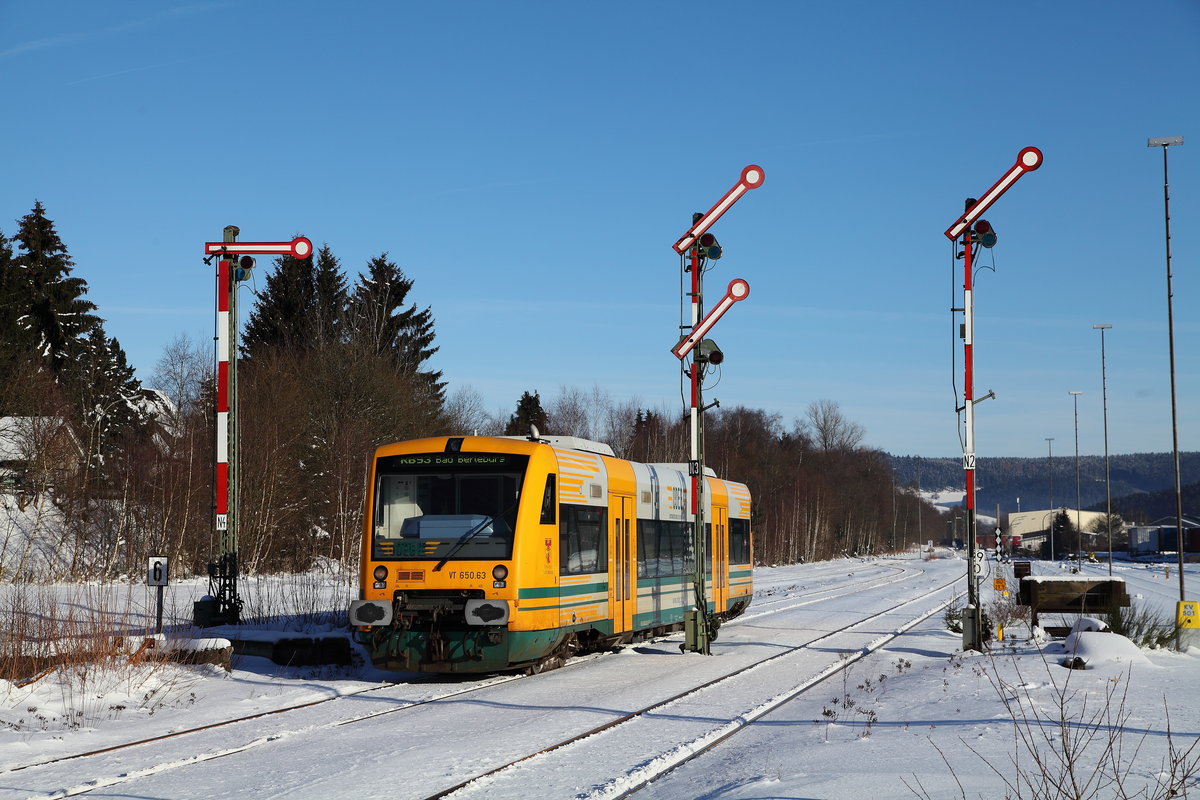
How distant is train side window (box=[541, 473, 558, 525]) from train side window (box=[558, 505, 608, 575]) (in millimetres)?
261

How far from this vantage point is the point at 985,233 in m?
18.8

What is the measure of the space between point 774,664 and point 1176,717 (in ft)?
24.2

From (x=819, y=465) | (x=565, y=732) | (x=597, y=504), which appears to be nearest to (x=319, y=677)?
(x=597, y=504)

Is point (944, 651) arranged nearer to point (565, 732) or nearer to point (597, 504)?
point (597, 504)

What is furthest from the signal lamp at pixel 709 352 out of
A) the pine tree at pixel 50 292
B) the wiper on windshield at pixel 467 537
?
the pine tree at pixel 50 292

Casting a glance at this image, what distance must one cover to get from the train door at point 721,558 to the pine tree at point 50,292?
39.2 metres

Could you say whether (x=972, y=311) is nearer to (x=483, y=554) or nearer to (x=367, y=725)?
(x=483, y=554)

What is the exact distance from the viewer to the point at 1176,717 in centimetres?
1127

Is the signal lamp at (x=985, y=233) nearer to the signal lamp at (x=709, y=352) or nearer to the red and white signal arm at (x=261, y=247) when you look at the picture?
the signal lamp at (x=709, y=352)

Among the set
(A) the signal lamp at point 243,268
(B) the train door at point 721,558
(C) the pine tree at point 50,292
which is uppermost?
(C) the pine tree at point 50,292

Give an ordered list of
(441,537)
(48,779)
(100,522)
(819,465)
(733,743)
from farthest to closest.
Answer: (819,465) → (100,522) → (441,537) → (733,743) → (48,779)

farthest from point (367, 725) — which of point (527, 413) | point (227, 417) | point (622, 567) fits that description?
point (527, 413)

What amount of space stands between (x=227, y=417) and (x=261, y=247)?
299 cm

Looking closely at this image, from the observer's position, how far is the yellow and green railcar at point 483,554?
49.5 ft
